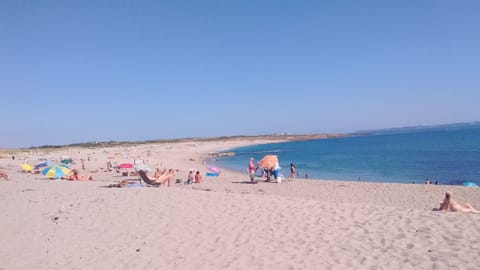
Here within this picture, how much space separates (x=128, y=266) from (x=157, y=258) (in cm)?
51

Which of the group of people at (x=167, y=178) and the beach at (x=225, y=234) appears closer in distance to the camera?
the beach at (x=225, y=234)

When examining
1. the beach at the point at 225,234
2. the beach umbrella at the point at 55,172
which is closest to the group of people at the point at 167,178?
the beach at the point at 225,234

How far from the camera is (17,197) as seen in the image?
12.5 meters

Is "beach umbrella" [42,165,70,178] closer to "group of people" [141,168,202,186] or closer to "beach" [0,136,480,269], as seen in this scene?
"group of people" [141,168,202,186]

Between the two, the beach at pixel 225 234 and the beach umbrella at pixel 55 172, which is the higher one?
the beach umbrella at pixel 55 172

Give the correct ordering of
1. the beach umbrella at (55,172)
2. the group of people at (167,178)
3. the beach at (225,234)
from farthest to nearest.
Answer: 1. the beach umbrella at (55,172)
2. the group of people at (167,178)
3. the beach at (225,234)

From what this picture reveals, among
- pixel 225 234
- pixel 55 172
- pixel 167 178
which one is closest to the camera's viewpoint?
pixel 225 234

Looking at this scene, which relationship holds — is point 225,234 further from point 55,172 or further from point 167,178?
point 55,172

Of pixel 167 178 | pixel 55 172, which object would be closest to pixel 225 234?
pixel 167 178

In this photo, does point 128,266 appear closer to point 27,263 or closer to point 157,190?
point 27,263

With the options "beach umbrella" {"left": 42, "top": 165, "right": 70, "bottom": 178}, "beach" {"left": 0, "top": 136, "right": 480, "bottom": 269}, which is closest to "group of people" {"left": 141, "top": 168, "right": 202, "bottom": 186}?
"beach" {"left": 0, "top": 136, "right": 480, "bottom": 269}

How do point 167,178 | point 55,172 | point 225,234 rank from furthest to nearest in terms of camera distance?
point 55,172, point 167,178, point 225,234

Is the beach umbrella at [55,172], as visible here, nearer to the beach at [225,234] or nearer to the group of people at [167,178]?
the group of people at [167,178]

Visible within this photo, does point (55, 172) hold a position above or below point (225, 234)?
above
